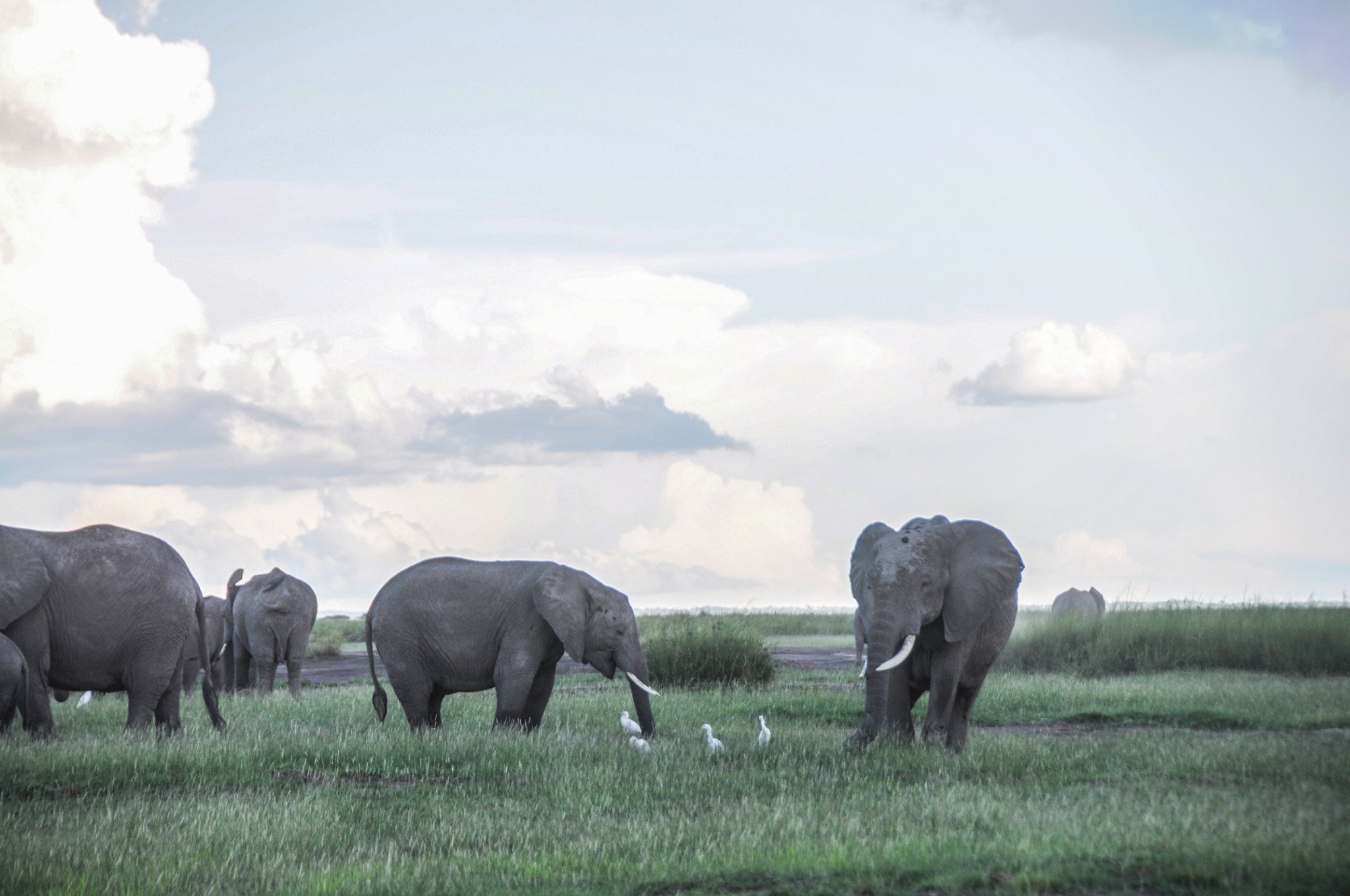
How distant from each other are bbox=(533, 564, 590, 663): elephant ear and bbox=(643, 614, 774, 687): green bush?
8.18 m

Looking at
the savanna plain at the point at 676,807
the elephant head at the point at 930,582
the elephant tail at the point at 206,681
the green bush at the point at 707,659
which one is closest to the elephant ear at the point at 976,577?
the elephant head at the point at 930,582

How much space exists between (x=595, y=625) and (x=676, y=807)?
5195mm

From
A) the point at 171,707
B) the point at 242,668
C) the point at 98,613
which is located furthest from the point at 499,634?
the point at 242,668

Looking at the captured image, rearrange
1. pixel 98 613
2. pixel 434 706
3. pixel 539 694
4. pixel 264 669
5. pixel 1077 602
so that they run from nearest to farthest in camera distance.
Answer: pixel 98 613 → pixel 539 694 → pixel 434 706 → pixel 264 669 → pixel 1077 602

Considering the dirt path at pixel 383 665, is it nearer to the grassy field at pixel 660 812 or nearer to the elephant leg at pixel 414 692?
the elephant leg at pixel 414 692

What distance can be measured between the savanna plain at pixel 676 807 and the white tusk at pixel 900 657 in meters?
0.81

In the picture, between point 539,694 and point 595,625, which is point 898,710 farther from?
point 539,694

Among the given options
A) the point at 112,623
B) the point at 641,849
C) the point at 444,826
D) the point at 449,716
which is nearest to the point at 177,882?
the point at 444,826

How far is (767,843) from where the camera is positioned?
7.83 meters

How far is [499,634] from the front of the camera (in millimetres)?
14195

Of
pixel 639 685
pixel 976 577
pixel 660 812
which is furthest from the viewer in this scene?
pixel 639 685

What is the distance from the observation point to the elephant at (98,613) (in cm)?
1277

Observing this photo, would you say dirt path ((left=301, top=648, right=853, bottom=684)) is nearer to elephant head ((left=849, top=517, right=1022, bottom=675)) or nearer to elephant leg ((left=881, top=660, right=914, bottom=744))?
elephant leg ((left=881, top=660, right=914, bottom=744))

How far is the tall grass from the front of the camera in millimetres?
24703
